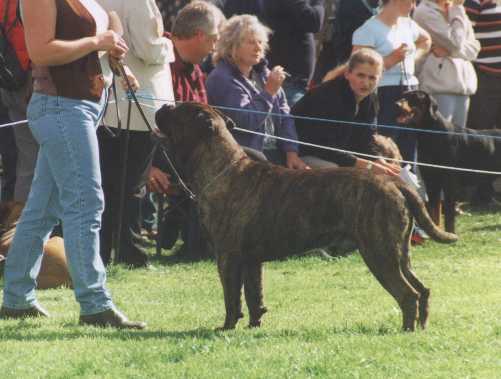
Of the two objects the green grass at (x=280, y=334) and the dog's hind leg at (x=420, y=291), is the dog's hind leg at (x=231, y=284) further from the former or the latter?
the dog's hind leg at (x=420, y=291)

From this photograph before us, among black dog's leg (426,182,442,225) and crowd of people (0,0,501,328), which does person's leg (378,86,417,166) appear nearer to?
crowd of people (0,0,501,328)

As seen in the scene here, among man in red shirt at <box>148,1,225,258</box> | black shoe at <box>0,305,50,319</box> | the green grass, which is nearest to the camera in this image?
the green grass

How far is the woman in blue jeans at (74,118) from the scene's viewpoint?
6145 mm

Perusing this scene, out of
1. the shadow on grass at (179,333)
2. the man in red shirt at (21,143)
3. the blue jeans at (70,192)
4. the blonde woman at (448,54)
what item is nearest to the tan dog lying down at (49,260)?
the man in red shirt at (21,143)

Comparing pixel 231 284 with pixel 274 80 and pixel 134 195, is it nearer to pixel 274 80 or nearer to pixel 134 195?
pixel 134 195

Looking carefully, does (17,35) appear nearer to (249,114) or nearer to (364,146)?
(249,114)

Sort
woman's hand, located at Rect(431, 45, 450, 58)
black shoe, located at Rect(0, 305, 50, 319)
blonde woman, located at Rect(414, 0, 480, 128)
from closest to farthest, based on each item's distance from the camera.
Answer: black shoe, located at Rect(0, 305, 50, 319), blonde woman, located at Rect(414, 0, 480, 128), woman's hand, located at Rect(431, 45, 450, 58)

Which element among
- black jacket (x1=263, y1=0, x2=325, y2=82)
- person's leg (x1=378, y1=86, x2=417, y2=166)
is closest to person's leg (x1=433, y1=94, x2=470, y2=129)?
person's leg (x1=378, y1=86, x2=417, y2=166)

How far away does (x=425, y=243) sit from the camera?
411 inches

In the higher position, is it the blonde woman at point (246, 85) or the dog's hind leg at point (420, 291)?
the blonde woman at point (246, 85)

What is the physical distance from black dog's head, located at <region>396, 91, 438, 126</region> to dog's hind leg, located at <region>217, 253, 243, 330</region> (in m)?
4.60

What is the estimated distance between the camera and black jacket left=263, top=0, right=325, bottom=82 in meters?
10.8

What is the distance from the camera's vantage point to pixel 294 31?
36.0 feet

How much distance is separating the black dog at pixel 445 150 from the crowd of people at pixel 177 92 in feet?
0.59
